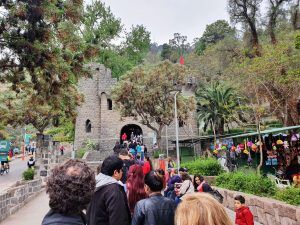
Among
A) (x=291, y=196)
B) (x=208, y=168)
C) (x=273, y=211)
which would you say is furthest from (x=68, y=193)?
(x=208, y=168)

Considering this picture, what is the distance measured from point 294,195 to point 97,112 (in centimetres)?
3025

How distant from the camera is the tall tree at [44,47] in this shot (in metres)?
8.09

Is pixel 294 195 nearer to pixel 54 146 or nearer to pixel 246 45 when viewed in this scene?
pixel 54 146

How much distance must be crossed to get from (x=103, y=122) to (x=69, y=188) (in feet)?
111

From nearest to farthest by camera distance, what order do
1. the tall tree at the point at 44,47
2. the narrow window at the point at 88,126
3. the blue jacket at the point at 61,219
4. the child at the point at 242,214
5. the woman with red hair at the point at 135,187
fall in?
1. the blue jacket at the point at 61,219
2. the woman with red hair at the point at 135,187
3. the child at the point at 242,214
4. the tall tree at the point at 44,47
5. the narrow window at the point at 88,126

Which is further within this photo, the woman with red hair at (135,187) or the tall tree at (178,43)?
the tall tree at (178,43)

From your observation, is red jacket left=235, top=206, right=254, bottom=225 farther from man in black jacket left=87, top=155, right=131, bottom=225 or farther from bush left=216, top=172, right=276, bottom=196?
bush left=216, top=172, right=276, bottom=196

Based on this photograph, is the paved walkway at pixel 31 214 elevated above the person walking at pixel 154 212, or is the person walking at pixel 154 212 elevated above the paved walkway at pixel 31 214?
the person walking at pixel 154 212

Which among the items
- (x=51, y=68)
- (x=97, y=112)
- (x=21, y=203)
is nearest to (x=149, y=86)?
(x=97, y=112)

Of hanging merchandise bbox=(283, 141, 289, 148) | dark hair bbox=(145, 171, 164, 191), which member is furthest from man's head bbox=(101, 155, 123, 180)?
hanging merchandise bbox=(283, 141, 289, 148)

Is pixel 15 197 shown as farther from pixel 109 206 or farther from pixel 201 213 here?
pixel 201 213

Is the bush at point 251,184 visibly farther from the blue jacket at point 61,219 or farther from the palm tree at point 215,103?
the palm tree at point 215,103

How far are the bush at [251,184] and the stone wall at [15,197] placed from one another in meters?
6.60

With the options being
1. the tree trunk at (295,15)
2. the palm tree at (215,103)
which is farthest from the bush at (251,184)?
the palm tree at (215,103)
